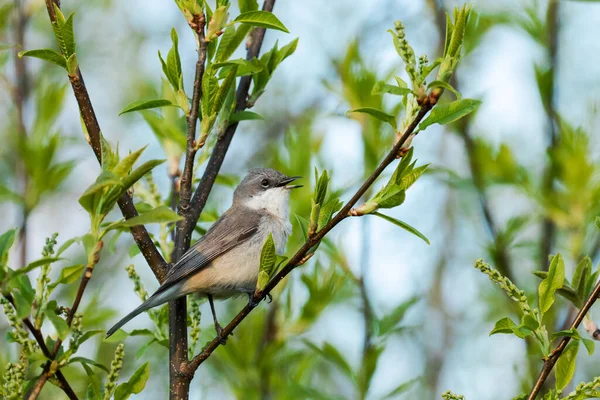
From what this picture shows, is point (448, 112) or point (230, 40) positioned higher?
point (230, 40)

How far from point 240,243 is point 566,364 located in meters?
3.25

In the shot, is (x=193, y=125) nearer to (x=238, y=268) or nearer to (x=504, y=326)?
(x=504, y=326)

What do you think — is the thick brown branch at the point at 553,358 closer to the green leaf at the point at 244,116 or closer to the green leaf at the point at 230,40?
the green leaf at the point at 230,40

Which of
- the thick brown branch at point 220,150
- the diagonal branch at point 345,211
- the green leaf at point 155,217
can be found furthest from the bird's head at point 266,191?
the green leaf at point 155,217

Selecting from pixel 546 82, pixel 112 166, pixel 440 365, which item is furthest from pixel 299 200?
pixel 440 365

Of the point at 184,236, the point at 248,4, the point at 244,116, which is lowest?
the point at 184,236

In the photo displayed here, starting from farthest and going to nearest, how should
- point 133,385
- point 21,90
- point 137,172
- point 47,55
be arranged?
point 21,90 → point 47,55 → point 133,385 → point 137,172

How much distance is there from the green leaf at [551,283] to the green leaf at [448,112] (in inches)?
25.4

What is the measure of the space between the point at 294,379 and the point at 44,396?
5.18ft

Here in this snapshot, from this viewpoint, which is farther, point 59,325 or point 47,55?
point 47,55

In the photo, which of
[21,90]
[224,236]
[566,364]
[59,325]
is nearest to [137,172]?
[59,325]

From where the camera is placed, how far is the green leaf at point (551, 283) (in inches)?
109

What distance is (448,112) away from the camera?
9.04 ft

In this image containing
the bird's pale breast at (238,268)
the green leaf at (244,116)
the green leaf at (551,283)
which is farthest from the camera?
the bird's pale breast at (238,268)
